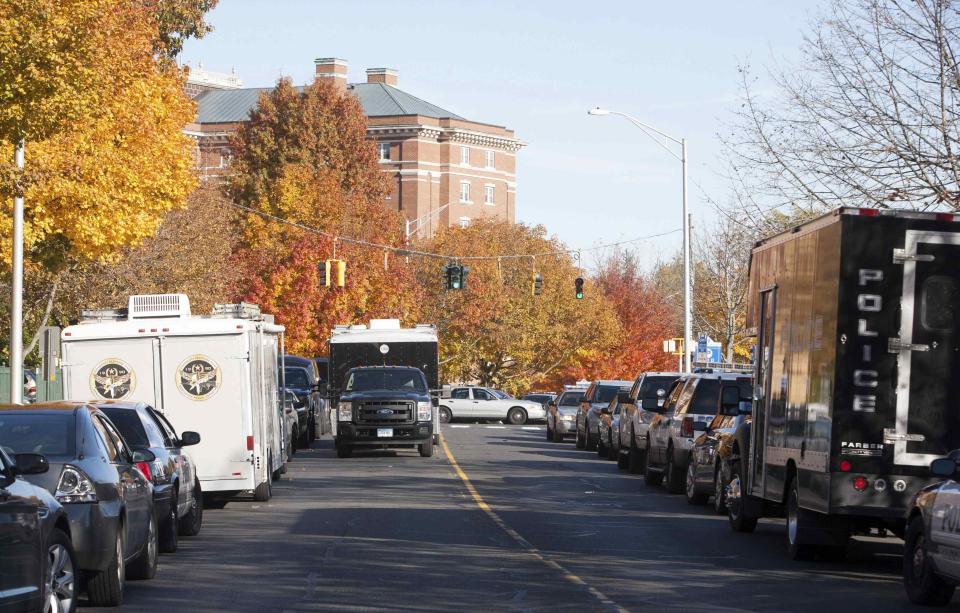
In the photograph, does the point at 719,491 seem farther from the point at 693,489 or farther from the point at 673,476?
the point at 673,476

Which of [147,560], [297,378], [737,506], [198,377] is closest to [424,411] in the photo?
[297,378]

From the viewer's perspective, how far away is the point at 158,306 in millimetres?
21500

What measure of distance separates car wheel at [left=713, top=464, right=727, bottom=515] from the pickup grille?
43.4 ft

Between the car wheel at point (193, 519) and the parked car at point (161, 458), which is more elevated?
the parked car at point (161, 458)

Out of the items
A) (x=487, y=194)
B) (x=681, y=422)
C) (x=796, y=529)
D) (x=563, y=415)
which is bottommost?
(x=563, y=415)

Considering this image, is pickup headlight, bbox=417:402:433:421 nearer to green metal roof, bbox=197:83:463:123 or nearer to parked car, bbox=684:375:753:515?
parked car, bbox=684:375:753:515

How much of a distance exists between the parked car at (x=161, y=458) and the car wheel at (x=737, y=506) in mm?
6494

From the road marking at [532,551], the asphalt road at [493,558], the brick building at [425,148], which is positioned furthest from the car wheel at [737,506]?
the brick building at [425,148]

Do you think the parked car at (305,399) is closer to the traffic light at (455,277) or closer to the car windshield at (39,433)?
the traffic light at (455,277)

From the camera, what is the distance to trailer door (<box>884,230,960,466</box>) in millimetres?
14016

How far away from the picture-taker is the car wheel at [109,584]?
11.8m

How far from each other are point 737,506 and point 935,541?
6588mm

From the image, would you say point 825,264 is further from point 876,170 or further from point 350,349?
point 350,349

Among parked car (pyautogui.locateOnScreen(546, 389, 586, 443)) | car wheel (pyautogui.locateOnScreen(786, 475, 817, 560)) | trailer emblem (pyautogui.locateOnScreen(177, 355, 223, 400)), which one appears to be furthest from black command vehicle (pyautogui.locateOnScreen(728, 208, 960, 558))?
parked car (pyautogui.locateOnScreen(546, 389, 586, 443))
